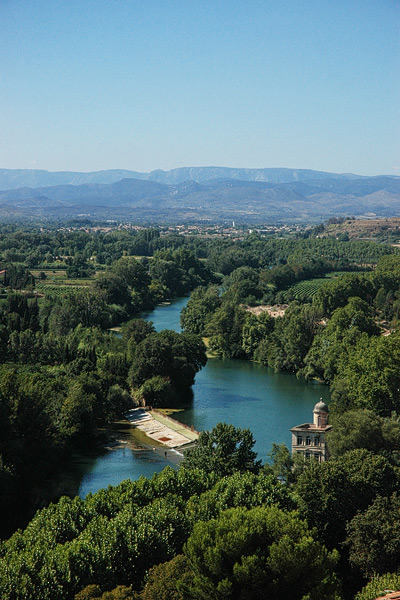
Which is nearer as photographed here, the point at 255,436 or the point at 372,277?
the point at 255,436

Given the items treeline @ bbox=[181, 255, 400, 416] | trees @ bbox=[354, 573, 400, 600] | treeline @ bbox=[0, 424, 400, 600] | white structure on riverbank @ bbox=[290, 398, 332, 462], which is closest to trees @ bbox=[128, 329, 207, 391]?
treeline @ bbox=[181, 255, 400, 416]

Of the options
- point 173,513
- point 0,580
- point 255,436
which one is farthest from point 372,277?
point 0,580

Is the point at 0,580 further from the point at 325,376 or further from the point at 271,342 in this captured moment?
the point at 271,342

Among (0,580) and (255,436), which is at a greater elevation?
(0,580)

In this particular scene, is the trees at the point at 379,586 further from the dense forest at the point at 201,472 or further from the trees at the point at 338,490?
the trees at the point at 338,490

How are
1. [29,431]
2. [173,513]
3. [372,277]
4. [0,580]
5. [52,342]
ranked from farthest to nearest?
[372,277]
[52,342]
[29,431]
[173,513]
[0,580]

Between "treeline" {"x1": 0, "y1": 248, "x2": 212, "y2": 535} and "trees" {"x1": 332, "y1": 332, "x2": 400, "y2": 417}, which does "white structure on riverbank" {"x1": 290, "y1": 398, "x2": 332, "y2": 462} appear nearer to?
"trees" {"x1": 332, "y1": 332, "x2": 400, "y2": 417}

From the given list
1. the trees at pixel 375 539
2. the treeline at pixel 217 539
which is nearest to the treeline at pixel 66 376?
the treeline at pixel 217 539
